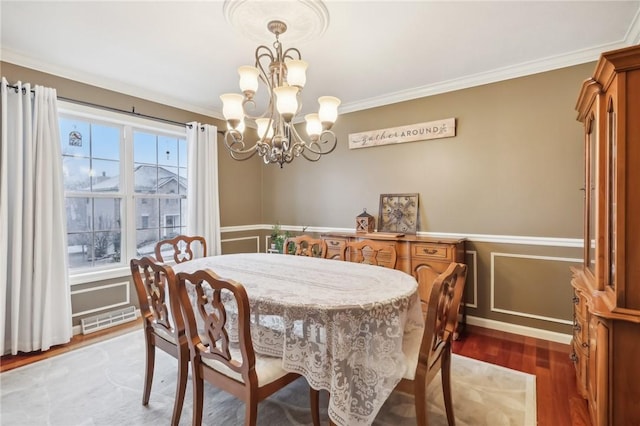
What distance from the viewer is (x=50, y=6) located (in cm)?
204

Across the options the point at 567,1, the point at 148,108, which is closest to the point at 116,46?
the point at 148,108

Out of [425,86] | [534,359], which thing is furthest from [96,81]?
[534,359]

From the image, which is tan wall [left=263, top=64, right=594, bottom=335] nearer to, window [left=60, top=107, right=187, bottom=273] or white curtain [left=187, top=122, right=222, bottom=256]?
white curtain [left=187, top=122, right=222, bottom=256]

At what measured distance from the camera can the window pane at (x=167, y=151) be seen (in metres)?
3.85

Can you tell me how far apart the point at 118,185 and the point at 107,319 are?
4.70 ft

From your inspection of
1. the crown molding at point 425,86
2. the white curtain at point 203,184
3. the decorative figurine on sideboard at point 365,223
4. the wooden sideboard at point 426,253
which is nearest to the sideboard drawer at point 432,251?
the wooden sideboard at point 426,253

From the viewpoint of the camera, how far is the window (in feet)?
10.3

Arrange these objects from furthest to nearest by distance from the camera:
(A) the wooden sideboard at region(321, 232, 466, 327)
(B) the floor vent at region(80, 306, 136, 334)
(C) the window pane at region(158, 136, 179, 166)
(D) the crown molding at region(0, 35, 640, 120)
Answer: (C) the window pane at region(158, 136, 179, 166), (B) the floor vent at region(80, 306, 136, 334), (A) the wooden sideboard at region(321, 232, 466, 327), (D) the crown molding at region(0, 35, 640, 120)

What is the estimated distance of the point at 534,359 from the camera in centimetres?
255

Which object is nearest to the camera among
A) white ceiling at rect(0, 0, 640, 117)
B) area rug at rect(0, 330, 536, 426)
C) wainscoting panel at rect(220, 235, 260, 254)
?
area rug at rect(0, 330, 536, 426)

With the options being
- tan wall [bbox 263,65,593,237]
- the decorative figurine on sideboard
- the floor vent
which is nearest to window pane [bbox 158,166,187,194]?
the floor vent

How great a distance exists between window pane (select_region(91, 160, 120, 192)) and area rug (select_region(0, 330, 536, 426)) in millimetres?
1693

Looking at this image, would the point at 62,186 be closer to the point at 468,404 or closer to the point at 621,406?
the point at 468,404

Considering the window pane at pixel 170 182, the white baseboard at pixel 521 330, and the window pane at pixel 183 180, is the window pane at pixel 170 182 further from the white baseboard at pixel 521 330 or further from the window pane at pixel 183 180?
the white baseboard at pixel 521 330
